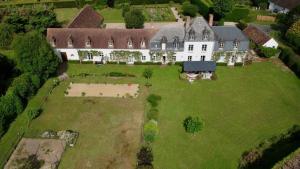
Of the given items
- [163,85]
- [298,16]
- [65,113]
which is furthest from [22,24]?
[298,16]

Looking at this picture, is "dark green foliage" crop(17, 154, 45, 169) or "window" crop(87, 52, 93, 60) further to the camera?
"window" crop(87, 52, 93, 60)

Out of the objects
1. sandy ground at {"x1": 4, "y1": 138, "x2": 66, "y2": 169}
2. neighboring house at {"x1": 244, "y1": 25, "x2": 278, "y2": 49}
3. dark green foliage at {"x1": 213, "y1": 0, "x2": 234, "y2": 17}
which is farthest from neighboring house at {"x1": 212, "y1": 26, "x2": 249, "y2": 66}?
sandy ground at {"x1": 4, "y1": 138, "x2": 66, "y2": 169}

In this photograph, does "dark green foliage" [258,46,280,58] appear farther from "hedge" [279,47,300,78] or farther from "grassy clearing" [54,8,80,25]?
"grassy clearing" [54,8,80,25]

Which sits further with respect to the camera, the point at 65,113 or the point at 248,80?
the point at 248,80

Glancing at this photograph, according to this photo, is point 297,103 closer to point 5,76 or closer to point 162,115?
point 162,115

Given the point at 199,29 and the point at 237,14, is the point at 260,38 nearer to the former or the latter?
the point at 199,29
